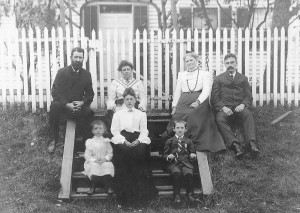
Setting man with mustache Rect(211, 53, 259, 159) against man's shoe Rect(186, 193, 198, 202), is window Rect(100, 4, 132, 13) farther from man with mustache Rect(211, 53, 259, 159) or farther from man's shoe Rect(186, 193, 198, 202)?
man's shoe Rect(186, 193, 198, 202)

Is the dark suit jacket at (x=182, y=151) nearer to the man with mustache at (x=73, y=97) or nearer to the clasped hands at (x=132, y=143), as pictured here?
the clasped hands at (x=132, y=143)

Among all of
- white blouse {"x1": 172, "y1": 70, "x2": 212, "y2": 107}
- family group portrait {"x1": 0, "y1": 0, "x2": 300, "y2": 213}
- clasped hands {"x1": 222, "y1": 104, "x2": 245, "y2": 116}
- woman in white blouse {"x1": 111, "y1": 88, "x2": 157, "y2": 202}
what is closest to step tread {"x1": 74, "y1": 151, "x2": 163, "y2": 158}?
family group portrait {"x1": 0, "y1": 0, "x2": 300, "y2": 213}

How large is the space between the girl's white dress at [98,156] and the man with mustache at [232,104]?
6.82 feet

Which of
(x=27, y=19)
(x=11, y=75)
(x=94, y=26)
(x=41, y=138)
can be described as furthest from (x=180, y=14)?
(x=41, y=138)

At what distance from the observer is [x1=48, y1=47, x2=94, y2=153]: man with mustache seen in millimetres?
7438

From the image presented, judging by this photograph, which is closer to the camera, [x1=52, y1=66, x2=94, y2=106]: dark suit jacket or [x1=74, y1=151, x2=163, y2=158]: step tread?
[x1=74, y1=151, x2=163, y2=158]: step tread

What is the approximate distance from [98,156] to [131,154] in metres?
0.50

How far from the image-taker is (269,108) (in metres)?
9.30

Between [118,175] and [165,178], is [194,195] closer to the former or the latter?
[165,178]

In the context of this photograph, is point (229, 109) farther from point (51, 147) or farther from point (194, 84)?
point (51, 147)

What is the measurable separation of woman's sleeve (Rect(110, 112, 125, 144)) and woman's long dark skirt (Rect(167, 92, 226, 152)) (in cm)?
102

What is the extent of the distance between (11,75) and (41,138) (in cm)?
205

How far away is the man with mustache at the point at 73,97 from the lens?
24.4 ft

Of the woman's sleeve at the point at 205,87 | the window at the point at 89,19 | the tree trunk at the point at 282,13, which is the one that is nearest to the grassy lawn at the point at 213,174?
the woman's sleeve at the point at 205,87
